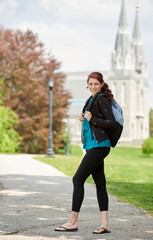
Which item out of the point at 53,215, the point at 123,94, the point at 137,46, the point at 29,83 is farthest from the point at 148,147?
the point at 137,46

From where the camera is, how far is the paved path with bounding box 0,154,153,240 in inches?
170

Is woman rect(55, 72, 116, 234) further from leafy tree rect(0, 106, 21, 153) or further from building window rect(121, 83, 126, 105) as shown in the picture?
building window rect(121, 83, 126, 105)

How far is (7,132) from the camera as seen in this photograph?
26422mm

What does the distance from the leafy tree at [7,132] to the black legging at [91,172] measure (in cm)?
1952

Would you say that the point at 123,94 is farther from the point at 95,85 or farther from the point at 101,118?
the point at 101,118

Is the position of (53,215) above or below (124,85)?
below

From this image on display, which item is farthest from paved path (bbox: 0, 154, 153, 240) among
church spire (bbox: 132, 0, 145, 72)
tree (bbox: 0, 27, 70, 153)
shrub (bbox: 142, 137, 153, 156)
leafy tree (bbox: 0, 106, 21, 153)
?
church spire (bbox: 132, 0, 145, 72)

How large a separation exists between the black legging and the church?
61140 mm

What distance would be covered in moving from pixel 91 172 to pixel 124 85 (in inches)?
2639

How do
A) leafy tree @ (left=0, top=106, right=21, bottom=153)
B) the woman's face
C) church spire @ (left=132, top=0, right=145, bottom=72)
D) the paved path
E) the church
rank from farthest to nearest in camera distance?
church spire @ (left=132, top=0, right=145, bottom=72), the church, leafy tree @ (left=0, top=106, right=21, bottom=153), the woman's face, the paved path

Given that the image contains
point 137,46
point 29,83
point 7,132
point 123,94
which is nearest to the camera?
point 7,132

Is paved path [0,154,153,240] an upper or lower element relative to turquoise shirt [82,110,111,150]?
lower

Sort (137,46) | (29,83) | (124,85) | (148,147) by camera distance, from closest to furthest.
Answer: (29,83) < (148,147) < (124,85) < (137,46)

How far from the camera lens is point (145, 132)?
82.9 m
